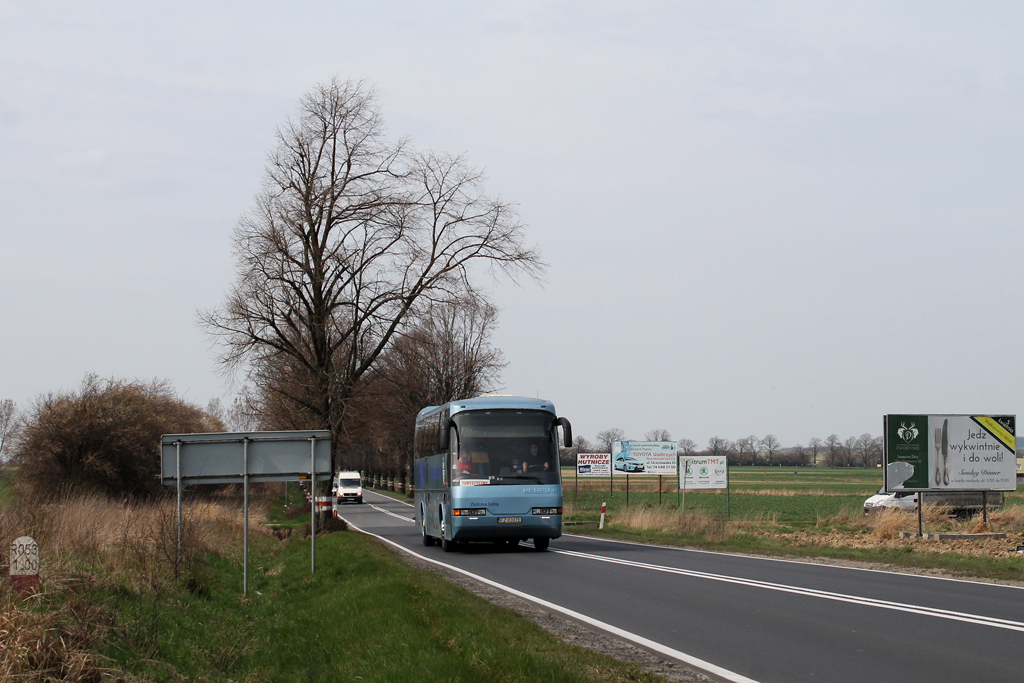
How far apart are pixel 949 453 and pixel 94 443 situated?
25451 millimetres

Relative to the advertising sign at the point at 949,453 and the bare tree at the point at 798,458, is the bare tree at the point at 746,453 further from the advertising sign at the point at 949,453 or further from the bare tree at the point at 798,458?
the advertising sign at the point at 949,453

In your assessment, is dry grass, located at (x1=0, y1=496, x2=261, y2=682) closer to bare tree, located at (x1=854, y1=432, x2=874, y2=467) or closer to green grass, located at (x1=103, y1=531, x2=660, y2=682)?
green grass, located at (x1=103, y1=531, x2=660, y2=682)

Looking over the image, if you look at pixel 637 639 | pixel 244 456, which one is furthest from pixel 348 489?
pixel 637 639

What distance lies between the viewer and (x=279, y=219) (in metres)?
30.9

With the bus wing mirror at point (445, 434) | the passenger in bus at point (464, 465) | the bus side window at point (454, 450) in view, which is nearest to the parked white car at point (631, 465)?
the bus wing mirror at point (445, 434)

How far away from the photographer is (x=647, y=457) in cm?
4484

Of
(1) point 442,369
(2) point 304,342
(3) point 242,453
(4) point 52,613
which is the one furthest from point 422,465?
(1) point 442,369

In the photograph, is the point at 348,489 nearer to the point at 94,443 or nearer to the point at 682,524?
the point at 94,443

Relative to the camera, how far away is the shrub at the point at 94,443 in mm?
29797

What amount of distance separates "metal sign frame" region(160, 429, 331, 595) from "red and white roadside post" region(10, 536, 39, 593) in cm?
617

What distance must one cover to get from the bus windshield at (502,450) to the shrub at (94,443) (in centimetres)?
1234

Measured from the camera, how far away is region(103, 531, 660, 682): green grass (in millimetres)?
7938

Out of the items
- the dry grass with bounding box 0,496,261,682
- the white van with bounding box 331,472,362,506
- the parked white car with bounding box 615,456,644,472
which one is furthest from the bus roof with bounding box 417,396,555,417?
the white van with bounding box 331,472,362,506

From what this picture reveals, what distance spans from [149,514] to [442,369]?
1791 inches
